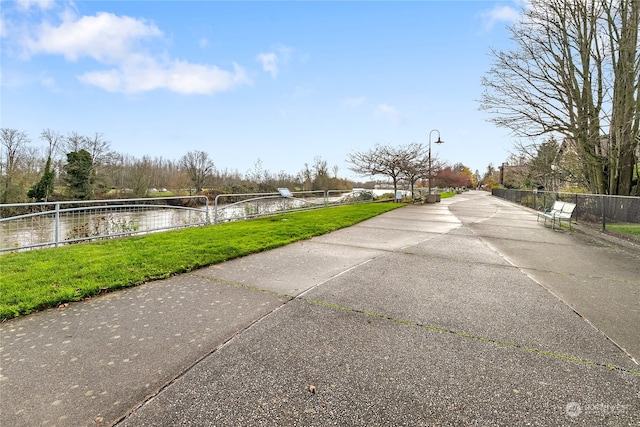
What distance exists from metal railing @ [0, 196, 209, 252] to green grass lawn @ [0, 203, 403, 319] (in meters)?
0.68

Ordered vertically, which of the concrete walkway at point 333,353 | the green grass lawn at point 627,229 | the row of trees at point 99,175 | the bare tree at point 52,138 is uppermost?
the bare tree at point 52,138

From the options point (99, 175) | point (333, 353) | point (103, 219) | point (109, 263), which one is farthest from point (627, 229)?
point (99, 175)

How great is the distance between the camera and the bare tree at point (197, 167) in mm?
35938

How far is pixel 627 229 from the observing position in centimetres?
776

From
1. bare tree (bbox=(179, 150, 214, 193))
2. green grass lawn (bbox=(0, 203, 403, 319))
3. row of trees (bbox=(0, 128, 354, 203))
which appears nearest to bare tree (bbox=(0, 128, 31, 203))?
row of trees (bbox=(0, 128, 354, 203))

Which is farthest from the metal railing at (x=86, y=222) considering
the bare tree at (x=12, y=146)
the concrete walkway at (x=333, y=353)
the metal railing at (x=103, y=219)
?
the bare tree at (x=12, y=146)

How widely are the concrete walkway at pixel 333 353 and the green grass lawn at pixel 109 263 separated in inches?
13.6

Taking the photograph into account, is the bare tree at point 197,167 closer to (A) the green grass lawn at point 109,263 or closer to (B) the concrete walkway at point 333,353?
(A) the green grass lawn at point 109,263

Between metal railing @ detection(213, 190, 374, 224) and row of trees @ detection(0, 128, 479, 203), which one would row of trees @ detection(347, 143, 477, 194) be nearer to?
row of trees @ detection(0, 128, 479, 203)

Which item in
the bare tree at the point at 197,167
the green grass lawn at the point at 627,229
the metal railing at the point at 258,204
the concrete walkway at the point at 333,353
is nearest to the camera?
the concrete walkway at the point at 333,353

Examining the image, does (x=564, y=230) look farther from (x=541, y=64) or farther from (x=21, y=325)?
(x=21, y=325)

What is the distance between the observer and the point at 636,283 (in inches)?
171

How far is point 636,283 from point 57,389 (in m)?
6.86

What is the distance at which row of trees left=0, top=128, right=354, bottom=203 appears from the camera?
24.1 metres
